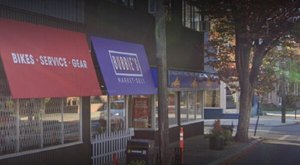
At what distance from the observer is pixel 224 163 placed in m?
16.5

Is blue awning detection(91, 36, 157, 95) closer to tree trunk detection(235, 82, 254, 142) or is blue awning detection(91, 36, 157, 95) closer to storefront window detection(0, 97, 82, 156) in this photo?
storefront window detection(0, 97, 82, 156)

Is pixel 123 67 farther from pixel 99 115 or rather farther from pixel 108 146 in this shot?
pixel 108 146

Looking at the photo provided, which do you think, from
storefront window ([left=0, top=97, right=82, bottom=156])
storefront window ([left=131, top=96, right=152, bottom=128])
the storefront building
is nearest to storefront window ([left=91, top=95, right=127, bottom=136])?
the storefront building

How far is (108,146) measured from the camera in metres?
15.8

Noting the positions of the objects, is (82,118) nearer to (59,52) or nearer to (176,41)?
(59,52)

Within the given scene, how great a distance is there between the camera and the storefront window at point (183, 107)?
77.9 ft

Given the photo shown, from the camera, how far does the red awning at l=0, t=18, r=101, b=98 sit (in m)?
10.7

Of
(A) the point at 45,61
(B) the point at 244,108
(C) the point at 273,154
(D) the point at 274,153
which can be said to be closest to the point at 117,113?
(A) the point at 45,61

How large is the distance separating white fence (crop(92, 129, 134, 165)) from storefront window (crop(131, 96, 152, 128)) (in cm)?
311

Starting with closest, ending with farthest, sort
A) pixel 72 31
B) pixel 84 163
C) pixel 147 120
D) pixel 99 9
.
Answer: pixel 72 31
pixel 84 163
pixel 99 9
pixel 147 120

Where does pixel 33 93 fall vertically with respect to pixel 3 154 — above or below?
above

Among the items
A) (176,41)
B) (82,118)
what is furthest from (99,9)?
(176,41)

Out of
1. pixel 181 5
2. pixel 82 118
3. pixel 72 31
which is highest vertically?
pixel 181 5

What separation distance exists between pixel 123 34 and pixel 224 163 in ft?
17.5
